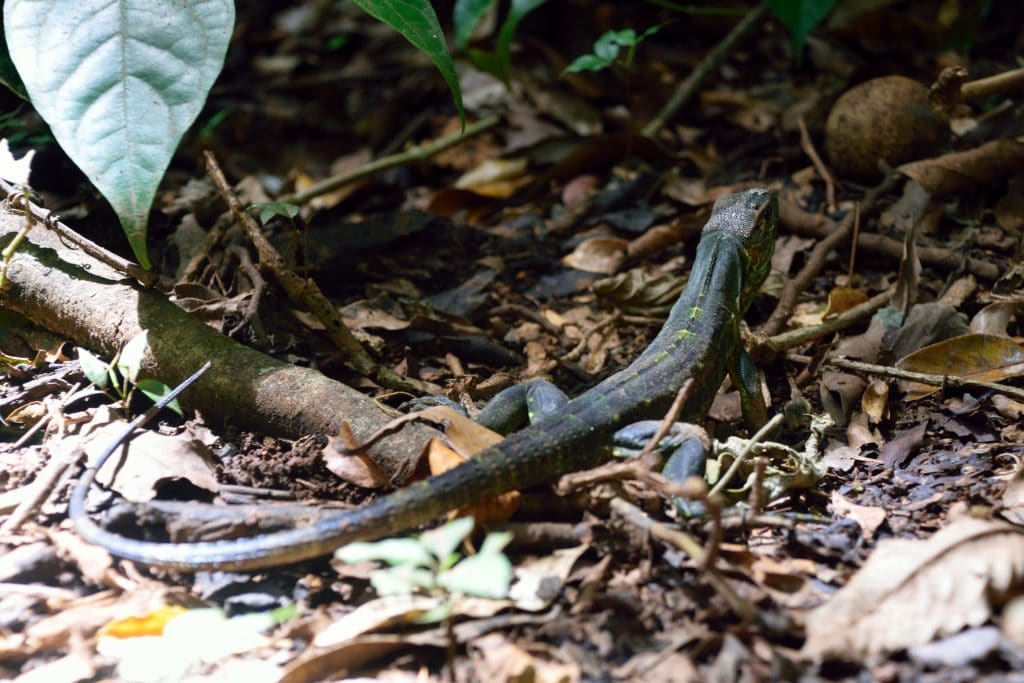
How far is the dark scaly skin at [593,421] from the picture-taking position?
11.2ft

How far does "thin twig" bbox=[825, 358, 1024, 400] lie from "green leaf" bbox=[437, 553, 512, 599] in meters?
3.12

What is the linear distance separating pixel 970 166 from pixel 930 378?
2.46m

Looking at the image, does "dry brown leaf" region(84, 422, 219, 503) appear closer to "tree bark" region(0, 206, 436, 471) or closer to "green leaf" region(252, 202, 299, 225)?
"tree bark" region(0, 206, 436, 471)

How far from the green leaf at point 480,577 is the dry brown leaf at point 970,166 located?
505cm

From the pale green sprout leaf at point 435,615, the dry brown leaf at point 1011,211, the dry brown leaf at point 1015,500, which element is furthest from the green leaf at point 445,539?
the dry brown leaf at point 1011,211

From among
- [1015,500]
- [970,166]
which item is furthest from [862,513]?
[970,166]

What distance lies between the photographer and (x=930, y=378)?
484cm

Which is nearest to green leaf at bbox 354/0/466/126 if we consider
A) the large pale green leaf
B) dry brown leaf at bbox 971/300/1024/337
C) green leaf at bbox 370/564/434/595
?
the large pale green leaf

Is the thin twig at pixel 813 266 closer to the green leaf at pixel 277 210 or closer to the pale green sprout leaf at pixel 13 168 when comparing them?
the green leaf at pixel 277 210

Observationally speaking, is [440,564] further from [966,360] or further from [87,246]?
[966,360]

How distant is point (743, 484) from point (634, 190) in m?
3.85

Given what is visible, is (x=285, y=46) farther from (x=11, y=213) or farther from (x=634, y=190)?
(x=11, y=213)

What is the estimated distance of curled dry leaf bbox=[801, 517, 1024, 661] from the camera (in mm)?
2893

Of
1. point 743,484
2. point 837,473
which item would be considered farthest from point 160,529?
point 837,473
